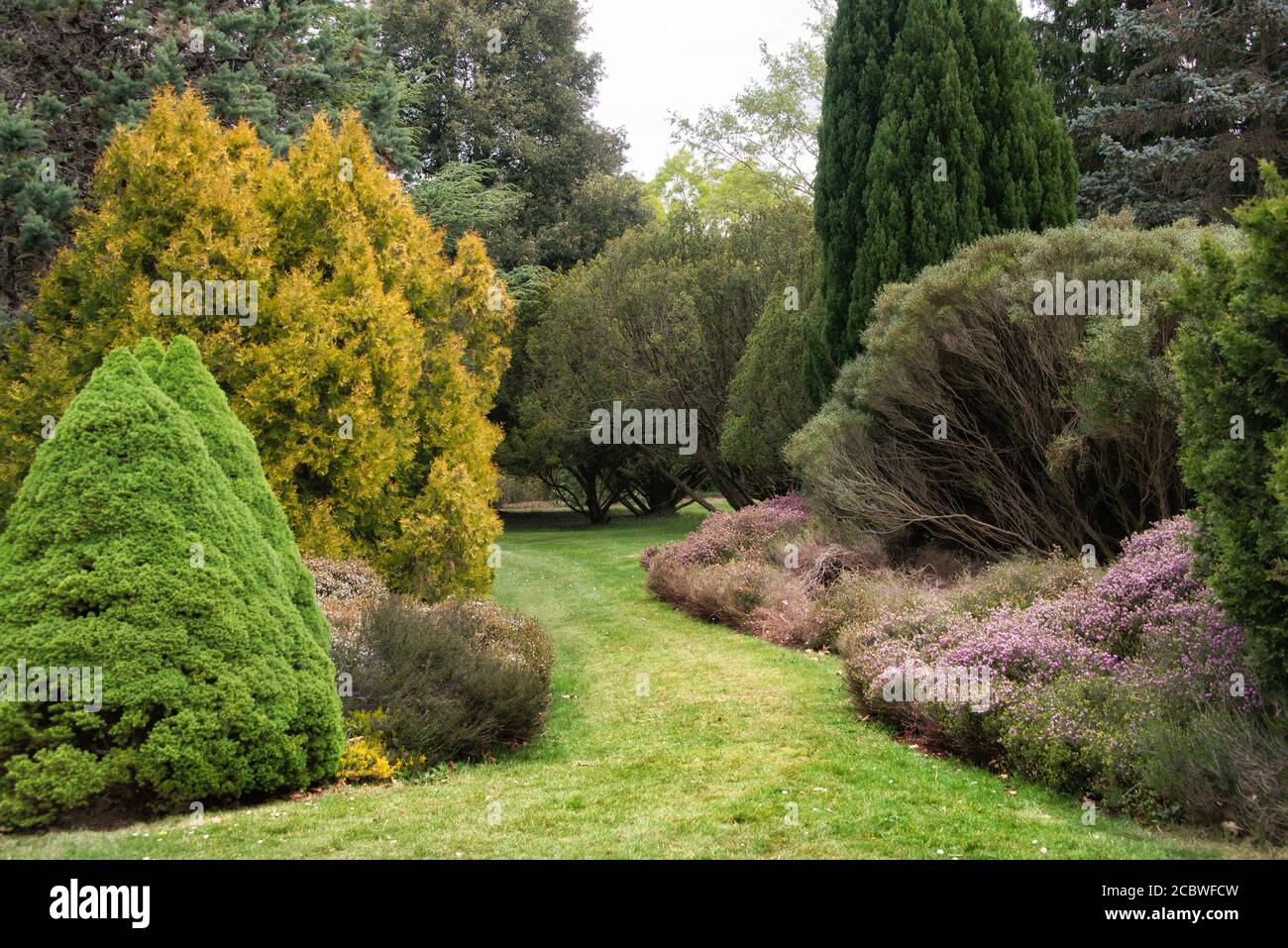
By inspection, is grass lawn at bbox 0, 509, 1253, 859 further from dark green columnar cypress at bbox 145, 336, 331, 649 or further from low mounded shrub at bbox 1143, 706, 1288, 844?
dark green columnar cypress at bbox 145, 336, 331, 649

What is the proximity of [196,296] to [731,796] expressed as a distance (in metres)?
7.40

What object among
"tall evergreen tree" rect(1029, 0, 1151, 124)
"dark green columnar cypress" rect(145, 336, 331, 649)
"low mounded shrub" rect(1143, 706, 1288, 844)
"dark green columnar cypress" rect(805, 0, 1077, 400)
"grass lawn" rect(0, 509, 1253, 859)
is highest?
"tall evergreen tree" rect(1029, 0, 1151, 124)

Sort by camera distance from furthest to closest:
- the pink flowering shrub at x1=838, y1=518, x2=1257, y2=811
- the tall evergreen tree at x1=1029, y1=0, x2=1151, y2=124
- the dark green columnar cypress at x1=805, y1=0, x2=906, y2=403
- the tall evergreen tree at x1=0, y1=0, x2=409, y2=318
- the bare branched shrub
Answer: the tall evergreen tree at x1=1029, y1=0, x2=1151, y2=124
the dark green columnar cypress at x1=805, y1=0, x2=906, y2=403
the tall evergreen tree at x1=0, y1=0, x2=409, y2=318
the bare branched shrub
the pink flowering shrub at x1=838, y1=518, x2=1257, y2=811

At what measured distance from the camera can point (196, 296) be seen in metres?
9.34

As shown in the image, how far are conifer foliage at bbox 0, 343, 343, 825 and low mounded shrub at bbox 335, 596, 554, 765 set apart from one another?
1080mm

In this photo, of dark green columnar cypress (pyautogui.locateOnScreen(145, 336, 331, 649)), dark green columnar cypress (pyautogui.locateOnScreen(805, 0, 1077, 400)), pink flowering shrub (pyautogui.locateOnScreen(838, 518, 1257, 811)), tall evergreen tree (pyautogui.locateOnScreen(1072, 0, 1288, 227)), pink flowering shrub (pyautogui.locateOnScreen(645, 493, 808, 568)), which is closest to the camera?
pink flowering shrub (pyautogui.locateOnScreen(838, 518, 1257, 811))

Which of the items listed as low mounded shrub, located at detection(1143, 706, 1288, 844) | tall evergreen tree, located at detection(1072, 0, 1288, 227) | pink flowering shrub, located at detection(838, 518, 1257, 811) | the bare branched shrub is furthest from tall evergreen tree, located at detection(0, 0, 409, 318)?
tall evergreen tree, located at detection(1072, 0, 1288, 227)

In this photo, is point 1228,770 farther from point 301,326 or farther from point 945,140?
point 945,140

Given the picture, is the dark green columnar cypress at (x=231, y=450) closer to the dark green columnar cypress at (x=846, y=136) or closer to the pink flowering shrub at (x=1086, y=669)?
the pink flowering shrub at (x=1086, y=669)

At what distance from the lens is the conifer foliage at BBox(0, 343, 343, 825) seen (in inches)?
195

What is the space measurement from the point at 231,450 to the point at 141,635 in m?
1.69

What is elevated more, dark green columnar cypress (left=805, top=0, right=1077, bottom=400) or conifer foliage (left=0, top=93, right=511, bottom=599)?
dark green columnar cypress (left=805, top=0, right=1077, bottom=400)
